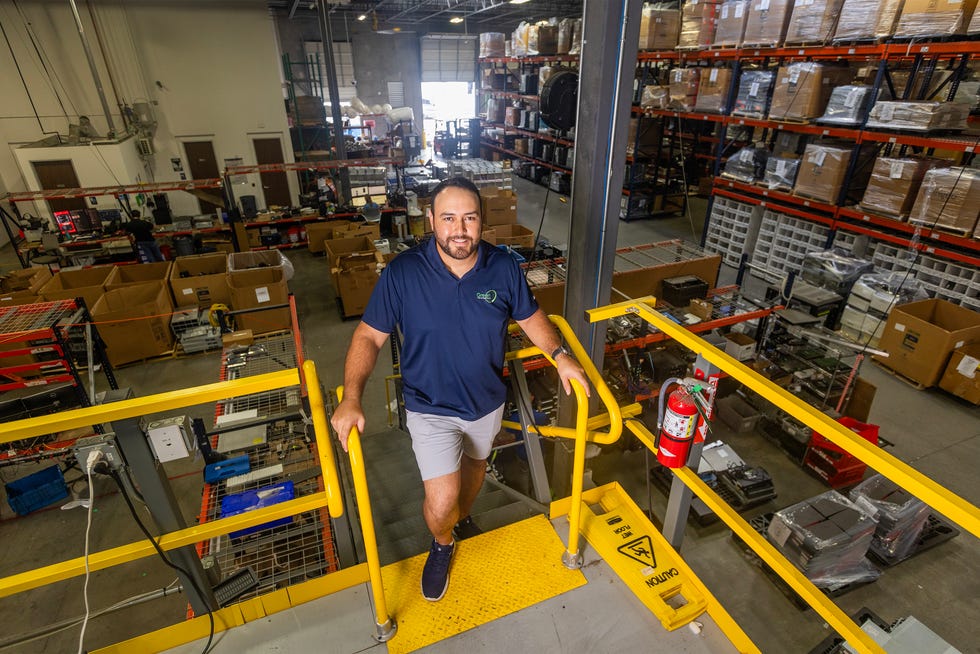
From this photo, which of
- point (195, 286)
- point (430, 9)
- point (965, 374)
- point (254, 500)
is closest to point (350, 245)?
point (195, 286)

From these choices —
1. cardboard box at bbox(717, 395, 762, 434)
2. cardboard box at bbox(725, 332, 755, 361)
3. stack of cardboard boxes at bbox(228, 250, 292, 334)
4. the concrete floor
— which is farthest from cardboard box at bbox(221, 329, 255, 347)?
cardboard box at bbox(717, 395, 762, 434)

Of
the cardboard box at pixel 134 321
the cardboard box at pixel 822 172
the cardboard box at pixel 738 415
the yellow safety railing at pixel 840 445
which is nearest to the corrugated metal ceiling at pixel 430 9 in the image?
the cardboard box at pixel 134 321

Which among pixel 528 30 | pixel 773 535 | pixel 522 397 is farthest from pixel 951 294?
pixel 528 30

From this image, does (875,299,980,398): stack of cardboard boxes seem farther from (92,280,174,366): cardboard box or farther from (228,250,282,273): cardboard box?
(92,280,174,366): cardboard box

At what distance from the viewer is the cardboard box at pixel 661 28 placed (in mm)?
9648

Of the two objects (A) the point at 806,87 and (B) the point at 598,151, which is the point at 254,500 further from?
(A) the point at 806,87

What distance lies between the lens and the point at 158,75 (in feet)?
40.5

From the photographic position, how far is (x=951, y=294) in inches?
262

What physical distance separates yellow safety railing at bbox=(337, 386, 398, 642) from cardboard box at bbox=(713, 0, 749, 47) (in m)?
9.30

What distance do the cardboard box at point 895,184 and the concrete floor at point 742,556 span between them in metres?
2.31

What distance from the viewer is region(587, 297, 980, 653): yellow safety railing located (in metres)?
1.26

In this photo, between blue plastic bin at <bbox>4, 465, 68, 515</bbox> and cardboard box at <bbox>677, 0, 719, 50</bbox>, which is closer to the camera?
blue plastic bin at <bbox>4, 465, 68, 515</bbox>

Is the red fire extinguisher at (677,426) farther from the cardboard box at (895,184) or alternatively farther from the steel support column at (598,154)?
the cardboard box at (895,184)

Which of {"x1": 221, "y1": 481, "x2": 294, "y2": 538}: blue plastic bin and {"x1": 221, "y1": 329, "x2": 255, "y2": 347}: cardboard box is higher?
{"x1": 221, "y1": 481, "x2": 294, "y2": 538}: blue plastic bin
